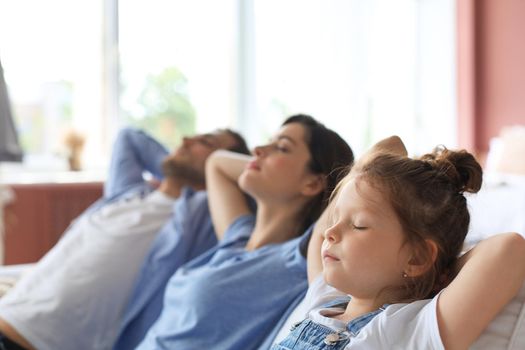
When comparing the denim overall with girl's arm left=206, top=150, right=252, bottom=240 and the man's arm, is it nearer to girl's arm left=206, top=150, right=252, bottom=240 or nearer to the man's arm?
girl's arm left=206, top=150, right=252, bottom=240

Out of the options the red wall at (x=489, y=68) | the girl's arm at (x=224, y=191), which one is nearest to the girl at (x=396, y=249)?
the girl's arm at (x=224, y=191)

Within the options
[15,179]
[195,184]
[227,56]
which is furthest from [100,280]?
[227,56]

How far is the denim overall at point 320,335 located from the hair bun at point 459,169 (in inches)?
8.7

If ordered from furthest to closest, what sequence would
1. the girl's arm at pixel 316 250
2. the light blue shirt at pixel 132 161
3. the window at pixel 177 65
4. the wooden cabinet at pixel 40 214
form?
the window at pixel 177 65, the wooden cabinet at pixel 40 214, the light blue shirt at pixel 132 161, the girl's arm at pixel 316 250

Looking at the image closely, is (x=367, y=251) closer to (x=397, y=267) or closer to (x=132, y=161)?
(x=397, y=267)

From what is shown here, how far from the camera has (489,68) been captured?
518 centimetres

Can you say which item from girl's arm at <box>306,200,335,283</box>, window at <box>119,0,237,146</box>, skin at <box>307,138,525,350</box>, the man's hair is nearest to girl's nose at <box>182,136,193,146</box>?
the man's hair

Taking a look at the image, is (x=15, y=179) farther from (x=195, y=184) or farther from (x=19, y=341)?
(x=19, y=341)

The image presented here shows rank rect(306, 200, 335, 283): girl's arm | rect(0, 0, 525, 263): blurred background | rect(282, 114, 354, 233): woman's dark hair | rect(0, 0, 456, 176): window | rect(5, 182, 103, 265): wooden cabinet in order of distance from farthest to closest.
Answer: rect(0, 0, 456, 176): window
rect(0, 0, 525, 263): blurred background
rect(5, 182, 103, 265): wooden cabinet
rect(282, 114, 354, 233): woman's dark hair
rect(306, 200, 335, 283): girl's arm

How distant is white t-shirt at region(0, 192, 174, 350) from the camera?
202cm

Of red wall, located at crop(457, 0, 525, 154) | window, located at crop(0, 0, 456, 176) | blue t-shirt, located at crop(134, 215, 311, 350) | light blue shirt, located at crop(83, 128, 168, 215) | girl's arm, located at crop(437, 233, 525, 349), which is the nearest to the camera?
girl's arm, located at crop(437, 233, 525, 349)

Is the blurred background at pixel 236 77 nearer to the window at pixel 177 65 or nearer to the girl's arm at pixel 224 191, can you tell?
the window at pixel 177 65

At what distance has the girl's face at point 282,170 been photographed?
183 centimetres

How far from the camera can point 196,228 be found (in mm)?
2188
